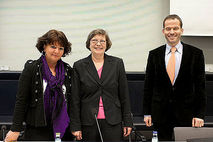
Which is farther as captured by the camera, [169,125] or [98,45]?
[169,125]

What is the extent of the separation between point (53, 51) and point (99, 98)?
1.65 feet

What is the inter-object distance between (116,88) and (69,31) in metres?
2.06

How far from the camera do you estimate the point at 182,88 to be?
6.81 ft

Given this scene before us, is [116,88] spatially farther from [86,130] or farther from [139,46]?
[139,46]

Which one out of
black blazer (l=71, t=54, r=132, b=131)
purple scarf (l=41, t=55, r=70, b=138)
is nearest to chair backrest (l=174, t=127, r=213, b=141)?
black blazer (l=71, t=54, r=132, b=131)

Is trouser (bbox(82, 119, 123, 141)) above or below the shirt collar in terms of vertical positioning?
below

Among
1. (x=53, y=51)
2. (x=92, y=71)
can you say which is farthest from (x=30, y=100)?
(x=92, y=71)

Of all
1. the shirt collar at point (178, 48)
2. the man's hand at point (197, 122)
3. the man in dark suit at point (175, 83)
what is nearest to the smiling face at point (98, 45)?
the man in dark suit at point (175, 83)

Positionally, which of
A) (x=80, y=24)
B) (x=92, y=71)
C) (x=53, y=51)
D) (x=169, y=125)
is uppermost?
(x=80, y=24)

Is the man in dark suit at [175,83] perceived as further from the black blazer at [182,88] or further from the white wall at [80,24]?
the white wall at [80,24]

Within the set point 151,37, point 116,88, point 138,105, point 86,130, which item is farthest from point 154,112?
point 151,37

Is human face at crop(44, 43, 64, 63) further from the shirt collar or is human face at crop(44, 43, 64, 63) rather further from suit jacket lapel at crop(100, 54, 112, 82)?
the shirt collar

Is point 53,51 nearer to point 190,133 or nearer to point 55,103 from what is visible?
point 55,103

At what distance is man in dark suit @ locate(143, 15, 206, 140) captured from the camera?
2055mm
